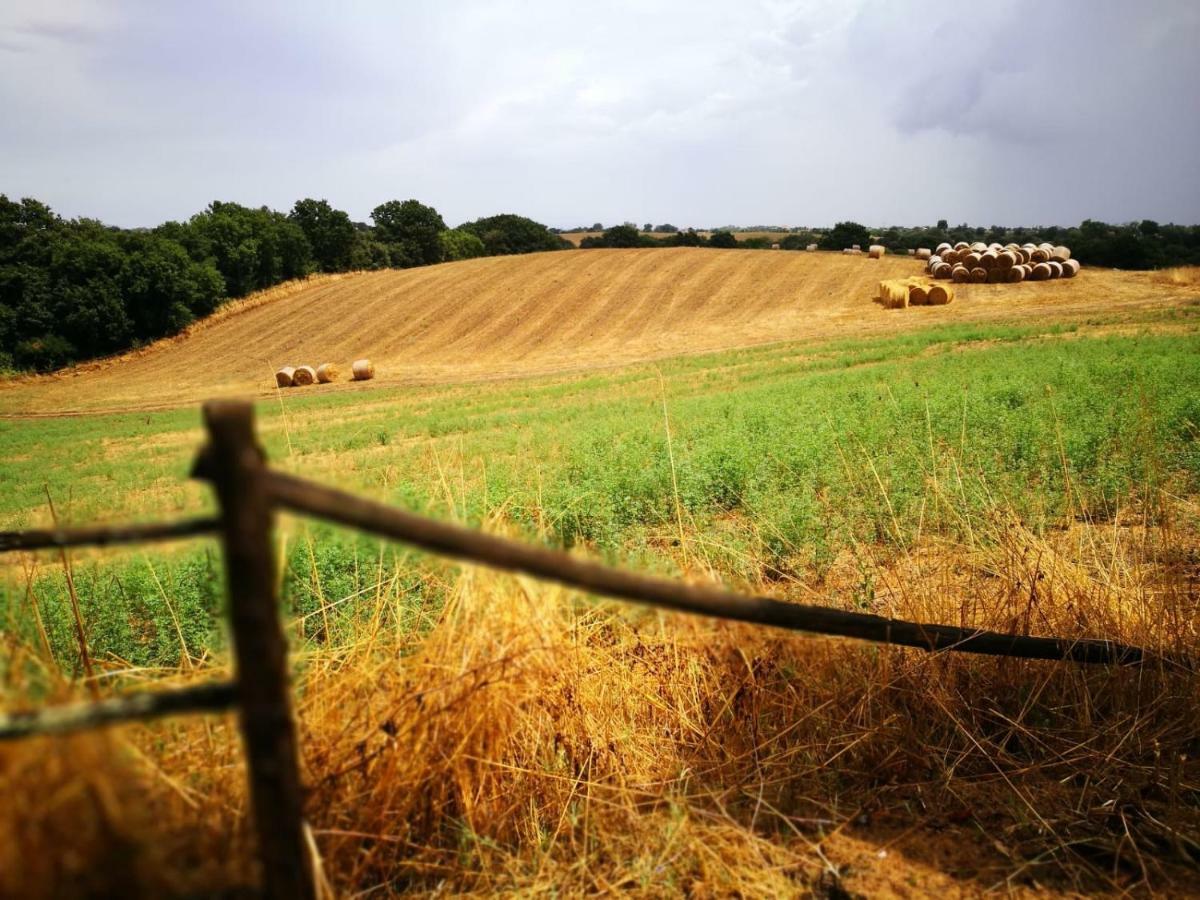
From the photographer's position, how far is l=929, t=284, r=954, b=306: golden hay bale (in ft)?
99.0

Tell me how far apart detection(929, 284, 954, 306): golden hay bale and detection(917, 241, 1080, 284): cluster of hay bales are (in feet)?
13.9

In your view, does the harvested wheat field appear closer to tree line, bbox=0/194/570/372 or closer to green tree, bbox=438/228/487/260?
tree line, bbox=0/194/570/372

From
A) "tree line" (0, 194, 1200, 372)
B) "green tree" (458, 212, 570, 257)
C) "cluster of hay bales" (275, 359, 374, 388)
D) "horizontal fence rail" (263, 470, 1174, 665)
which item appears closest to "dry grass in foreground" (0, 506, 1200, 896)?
"horizontal fence rail" (263, 470, 1174, 665)

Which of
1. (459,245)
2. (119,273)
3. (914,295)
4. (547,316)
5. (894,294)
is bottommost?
(914,295)

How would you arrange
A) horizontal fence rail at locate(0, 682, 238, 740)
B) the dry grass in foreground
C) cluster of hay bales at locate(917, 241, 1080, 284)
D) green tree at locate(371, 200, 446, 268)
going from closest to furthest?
horizontal fence rail at locate(0, 682, 238, 740) < the dry grass in foreground < cluster of hay bales at locate(917, 241, 1080, 284) < green tree at locate(371, 200, 446, 268)

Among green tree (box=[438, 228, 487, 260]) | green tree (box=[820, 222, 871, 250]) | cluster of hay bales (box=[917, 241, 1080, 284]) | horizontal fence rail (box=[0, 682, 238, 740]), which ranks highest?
green tree (box=[438, 228, 487, 260])

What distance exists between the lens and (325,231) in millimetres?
63500

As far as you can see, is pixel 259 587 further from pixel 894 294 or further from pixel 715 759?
pixel 894 294

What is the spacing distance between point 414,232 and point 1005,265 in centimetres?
6404

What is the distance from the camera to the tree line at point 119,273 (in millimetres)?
40906

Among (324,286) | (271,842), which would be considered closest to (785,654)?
(271,842)

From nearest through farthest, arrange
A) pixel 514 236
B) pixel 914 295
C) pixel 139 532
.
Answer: pixel 139 532, pixel 914 295, pixel 514 236

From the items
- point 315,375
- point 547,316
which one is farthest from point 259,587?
point 547,316

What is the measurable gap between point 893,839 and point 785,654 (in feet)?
2.66
